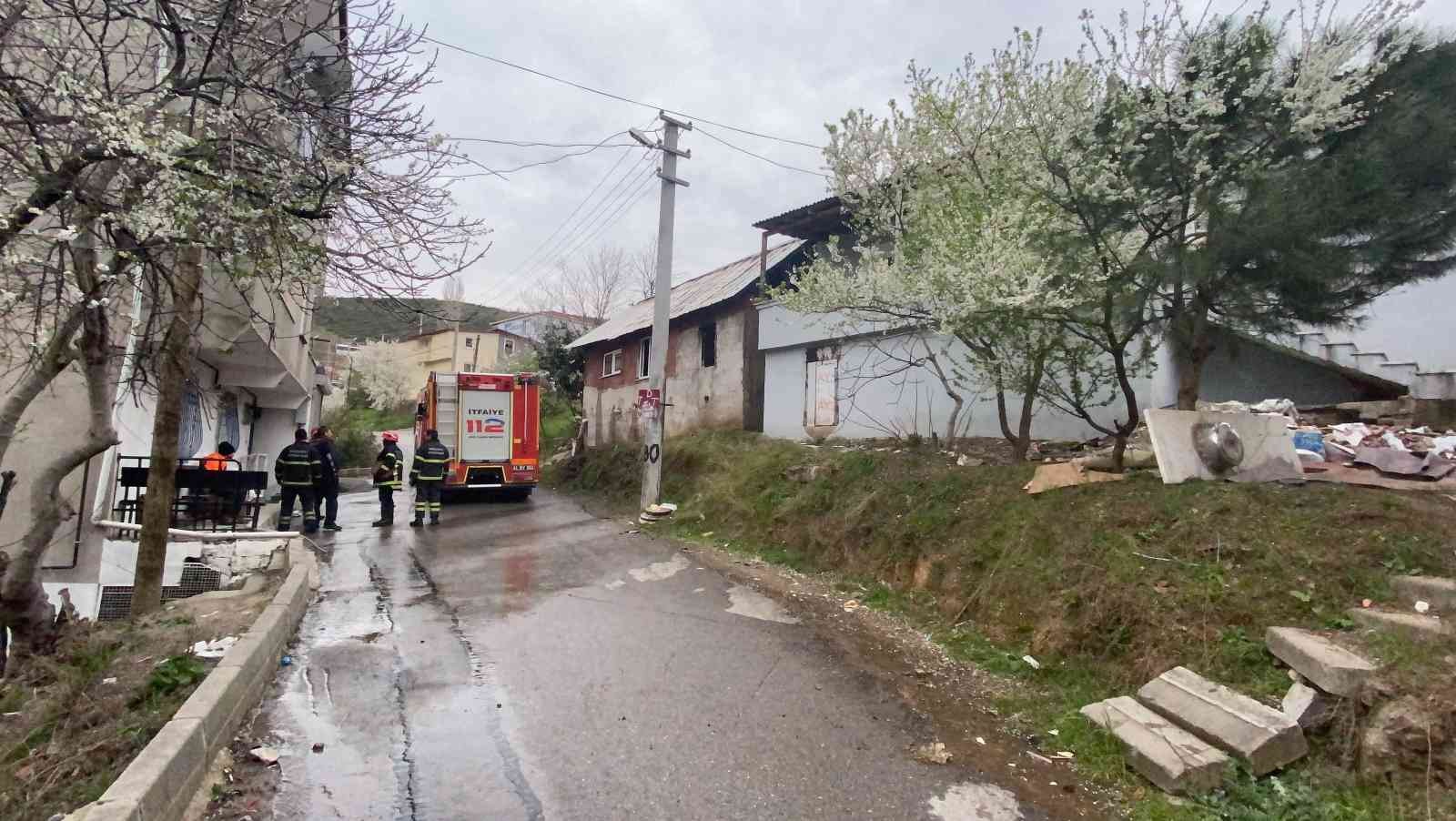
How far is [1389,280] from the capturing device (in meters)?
6.91

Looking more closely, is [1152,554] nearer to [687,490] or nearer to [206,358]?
[687,490]

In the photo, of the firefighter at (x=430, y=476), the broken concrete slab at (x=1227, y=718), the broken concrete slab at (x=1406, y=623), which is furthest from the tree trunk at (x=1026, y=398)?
the firefighter at (x=430, y=476)

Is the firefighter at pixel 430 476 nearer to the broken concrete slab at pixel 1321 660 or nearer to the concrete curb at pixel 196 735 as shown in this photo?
the concrete curb at pixel 196 735

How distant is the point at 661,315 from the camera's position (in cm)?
1317

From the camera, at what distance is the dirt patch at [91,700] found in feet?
11.5

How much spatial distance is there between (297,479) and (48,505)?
7355 mm

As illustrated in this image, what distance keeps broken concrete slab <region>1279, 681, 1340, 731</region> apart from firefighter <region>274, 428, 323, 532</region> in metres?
12.5

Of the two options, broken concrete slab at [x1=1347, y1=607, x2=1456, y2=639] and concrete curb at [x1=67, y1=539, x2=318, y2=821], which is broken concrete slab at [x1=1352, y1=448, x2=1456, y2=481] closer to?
broken concrete slab at [x1=1347, y1=607, x2=1456, y2=639]

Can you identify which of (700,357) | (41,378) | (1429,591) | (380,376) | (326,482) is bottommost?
(1429,591)

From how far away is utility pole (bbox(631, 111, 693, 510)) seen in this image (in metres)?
13.0

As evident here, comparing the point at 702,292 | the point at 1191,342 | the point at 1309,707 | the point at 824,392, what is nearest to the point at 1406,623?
the point at 1309,707

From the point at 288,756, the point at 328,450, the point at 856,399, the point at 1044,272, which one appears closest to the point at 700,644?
the point at 288,756

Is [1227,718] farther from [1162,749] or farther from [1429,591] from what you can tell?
[1429,591]

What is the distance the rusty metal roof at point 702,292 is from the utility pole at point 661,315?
43.9 inches
